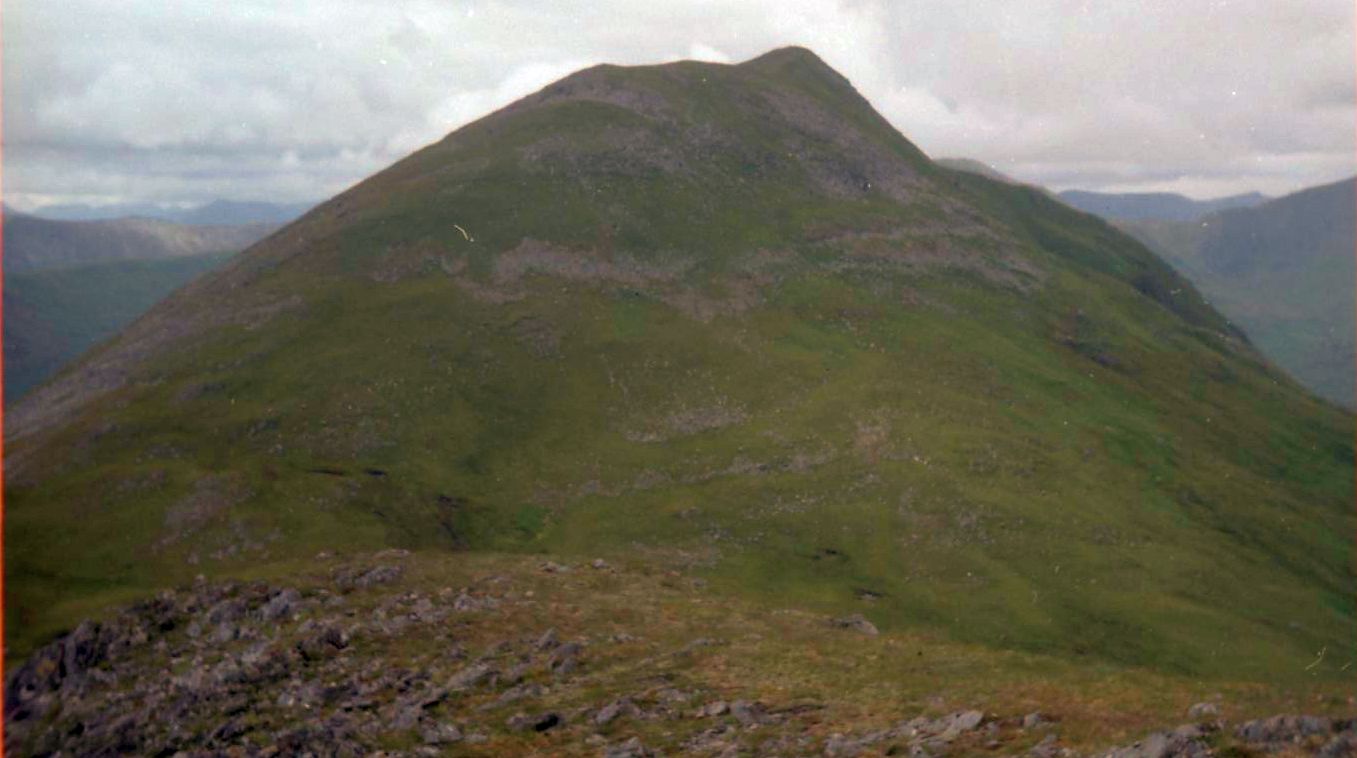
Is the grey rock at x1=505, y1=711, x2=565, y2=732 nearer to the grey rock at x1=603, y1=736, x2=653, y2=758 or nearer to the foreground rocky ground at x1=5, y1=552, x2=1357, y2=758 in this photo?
the foreground rocky ground at x1=5, y1=552, x2=1357, y2=758

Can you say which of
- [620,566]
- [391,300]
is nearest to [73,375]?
[391,300]

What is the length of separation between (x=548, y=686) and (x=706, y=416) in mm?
62782

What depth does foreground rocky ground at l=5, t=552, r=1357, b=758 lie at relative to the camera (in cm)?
2722

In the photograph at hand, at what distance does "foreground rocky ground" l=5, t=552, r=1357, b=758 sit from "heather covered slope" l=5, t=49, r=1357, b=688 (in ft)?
61.9

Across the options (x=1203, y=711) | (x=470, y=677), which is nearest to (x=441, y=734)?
(x=470, y=677)

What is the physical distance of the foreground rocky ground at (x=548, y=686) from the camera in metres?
27.2

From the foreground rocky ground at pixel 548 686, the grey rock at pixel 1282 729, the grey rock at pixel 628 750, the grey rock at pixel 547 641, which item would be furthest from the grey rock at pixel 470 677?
the grey rock at pixel 1282 729

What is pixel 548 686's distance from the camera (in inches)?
1444

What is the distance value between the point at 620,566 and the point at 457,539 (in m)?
19.1

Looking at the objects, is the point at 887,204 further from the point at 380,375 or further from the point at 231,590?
the point at 231,590

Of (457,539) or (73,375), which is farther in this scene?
(73,375)

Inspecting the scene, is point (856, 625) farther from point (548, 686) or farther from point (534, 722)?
point (534, 722)

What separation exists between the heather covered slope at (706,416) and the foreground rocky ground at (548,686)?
61.9 feet

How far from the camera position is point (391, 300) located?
11544 cm
